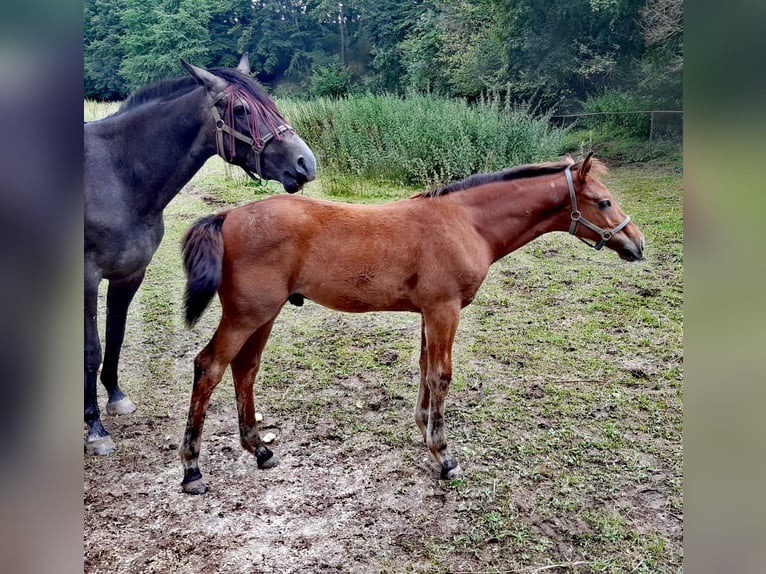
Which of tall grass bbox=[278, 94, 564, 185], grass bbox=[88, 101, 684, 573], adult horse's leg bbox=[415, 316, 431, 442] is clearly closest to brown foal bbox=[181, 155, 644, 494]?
adult horse's leg bbox=[415, 316, 431, 442]

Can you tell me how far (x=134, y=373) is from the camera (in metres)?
3.08

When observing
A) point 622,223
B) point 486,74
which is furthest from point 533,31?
point 622,223

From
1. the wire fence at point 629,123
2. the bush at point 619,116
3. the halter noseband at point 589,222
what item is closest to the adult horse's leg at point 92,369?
the halter noseband at point 589,222

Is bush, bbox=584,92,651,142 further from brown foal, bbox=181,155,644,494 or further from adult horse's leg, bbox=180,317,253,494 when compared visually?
adult horse's leg, bbox=180,317,253,494

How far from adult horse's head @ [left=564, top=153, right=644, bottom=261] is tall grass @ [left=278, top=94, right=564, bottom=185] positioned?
0.67m

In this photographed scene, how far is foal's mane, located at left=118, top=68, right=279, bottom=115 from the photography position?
2594 millimetres

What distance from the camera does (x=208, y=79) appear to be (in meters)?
2.58

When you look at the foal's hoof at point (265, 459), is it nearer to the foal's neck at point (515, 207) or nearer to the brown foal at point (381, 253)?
the brown foal at point (381, 253)

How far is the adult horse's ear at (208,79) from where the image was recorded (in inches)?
101

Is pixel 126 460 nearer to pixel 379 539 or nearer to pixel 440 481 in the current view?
pixel 379 539
